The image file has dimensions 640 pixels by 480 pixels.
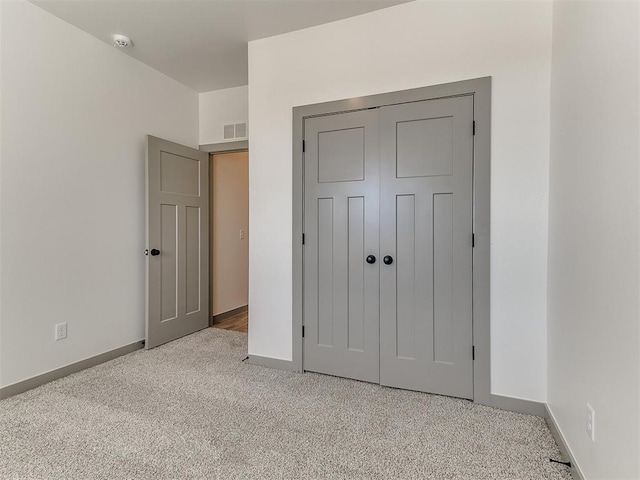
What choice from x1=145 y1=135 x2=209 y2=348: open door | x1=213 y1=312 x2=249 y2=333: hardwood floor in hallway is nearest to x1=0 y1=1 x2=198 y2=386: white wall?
x1=145 y1=135 x2=209 y2=348: open door

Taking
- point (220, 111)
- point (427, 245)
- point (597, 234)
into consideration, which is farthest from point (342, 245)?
point (220, 111)

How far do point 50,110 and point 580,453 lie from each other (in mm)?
3816

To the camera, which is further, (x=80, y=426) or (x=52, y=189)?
(x=52, y=189)

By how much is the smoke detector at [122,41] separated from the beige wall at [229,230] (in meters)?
1.43

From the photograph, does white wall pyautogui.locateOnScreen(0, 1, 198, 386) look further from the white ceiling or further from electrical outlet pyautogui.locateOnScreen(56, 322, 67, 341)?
the white ceiling

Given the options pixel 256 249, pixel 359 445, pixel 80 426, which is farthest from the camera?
pixel 256 249

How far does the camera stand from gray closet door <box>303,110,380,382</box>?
2570mm

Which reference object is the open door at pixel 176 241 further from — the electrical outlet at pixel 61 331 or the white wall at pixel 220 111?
the electrical outlet at pixel 61 331

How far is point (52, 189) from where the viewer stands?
8.59 feet

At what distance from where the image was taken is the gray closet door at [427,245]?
2.30m

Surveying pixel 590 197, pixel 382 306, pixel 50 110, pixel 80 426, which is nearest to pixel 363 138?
pixel 382 306

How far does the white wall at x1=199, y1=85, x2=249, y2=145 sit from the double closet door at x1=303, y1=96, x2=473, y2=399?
1.48 meters

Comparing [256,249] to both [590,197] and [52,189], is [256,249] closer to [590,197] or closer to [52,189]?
[52,189]

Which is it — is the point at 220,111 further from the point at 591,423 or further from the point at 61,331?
the point at 591,423
